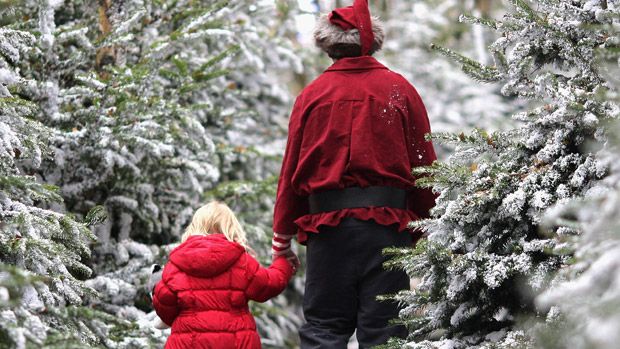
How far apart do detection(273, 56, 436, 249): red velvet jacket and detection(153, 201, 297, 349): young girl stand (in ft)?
0.92

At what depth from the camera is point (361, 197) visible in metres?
4.29

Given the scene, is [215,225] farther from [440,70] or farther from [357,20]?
[440,70]

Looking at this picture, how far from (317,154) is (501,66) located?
112 centimetres

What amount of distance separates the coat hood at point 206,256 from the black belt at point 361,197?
0.53 metres

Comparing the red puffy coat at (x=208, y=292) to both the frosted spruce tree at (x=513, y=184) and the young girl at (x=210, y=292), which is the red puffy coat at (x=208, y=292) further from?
the frosted spruce tree at (x=513, y=184)

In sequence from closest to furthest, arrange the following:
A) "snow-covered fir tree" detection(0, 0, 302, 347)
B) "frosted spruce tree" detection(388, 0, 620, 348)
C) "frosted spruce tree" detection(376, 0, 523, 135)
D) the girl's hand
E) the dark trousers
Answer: "frosted spruce tree" detection(388, 0, 620, 348)
the dark trousers
the girl's hand
"snow-covered fir tree" detection(0, 0, 302, 347)
"frosted spruce tree" detection(376, 0, 523, 135)

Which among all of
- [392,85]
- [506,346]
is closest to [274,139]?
[392,85]

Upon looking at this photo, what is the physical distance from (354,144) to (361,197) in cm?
26

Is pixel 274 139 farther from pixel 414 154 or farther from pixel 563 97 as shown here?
pixel 563 97

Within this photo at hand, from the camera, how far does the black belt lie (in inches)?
169

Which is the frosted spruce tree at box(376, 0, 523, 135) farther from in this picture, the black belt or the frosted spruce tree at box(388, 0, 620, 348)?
the frosted spruce tree at box(388, 0, 620, 348)

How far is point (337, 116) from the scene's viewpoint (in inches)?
173

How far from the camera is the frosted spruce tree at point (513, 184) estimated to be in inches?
129

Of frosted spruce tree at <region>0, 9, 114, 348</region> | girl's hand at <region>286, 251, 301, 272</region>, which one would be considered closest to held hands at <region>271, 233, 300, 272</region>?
girl's hand at <region>286, 251, 301, 272</region>
